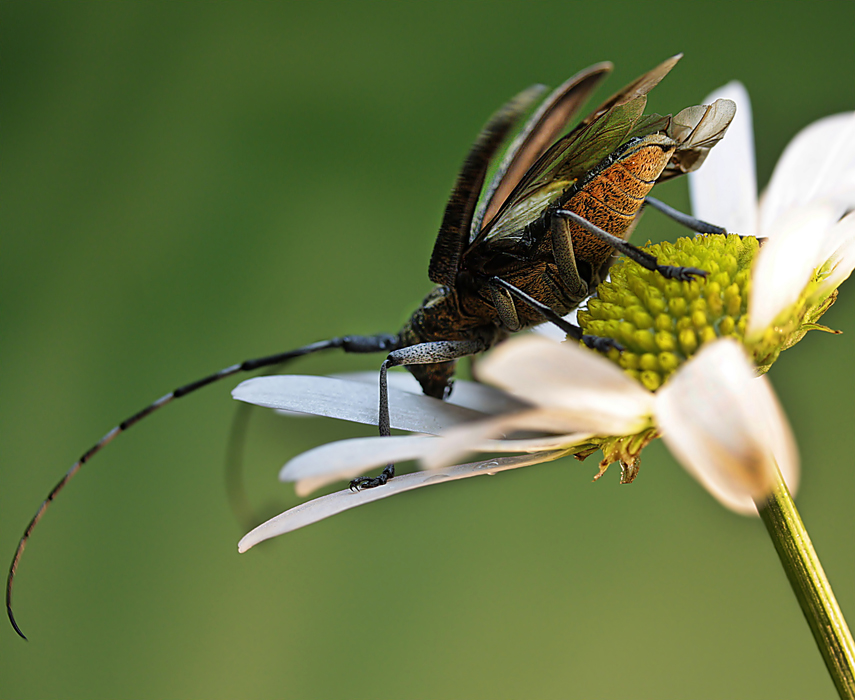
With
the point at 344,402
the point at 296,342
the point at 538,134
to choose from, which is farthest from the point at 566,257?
the point at 296,342

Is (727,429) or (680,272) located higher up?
(680,272)

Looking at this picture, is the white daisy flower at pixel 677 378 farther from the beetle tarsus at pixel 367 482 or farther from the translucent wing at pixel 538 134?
the translucent wing at pixel 538 134

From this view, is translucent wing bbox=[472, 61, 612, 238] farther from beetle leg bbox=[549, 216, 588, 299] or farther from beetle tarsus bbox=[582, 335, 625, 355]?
beetle tarsus bbox=[582, 335, 625, 355]

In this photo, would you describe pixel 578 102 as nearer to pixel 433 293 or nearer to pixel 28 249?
pixel 433 293

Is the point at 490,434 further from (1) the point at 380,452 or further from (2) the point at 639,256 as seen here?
(2) the point at 639,256

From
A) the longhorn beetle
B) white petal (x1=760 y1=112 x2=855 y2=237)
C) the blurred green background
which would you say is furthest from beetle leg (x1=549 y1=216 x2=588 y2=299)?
the blurred green background

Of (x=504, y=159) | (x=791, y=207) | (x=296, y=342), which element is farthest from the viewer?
(x=296, y=342)
